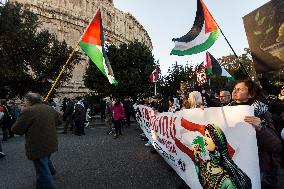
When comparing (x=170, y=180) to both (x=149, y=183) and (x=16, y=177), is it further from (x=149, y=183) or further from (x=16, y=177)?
(x=16, y=177)

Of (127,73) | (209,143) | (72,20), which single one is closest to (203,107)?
(209,143)

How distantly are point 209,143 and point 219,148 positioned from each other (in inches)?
9.1

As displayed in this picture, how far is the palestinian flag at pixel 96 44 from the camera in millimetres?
7739

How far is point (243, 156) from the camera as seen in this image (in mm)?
3760

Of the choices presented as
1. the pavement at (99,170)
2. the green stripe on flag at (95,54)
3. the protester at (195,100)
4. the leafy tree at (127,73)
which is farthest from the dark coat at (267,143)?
the leafy tree at (127,73)

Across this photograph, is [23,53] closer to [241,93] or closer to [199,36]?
[199,36]

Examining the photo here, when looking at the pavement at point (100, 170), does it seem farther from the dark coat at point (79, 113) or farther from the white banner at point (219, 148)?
the dark coat at point (79, 113)

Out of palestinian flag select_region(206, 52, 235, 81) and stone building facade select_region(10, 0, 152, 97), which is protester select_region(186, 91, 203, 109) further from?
stone building facade select_region(10, 0, 152, 97)

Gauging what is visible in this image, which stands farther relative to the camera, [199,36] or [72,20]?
[72,20]

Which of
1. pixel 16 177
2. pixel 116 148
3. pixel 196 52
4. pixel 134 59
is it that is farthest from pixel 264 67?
pixel 134 59

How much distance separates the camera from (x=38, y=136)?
5859mm

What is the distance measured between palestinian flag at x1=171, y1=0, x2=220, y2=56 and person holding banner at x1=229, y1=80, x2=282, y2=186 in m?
2.87

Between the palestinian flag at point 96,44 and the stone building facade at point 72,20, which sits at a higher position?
the stone building facade at point 72,20

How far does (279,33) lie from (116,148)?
27.0 ft
